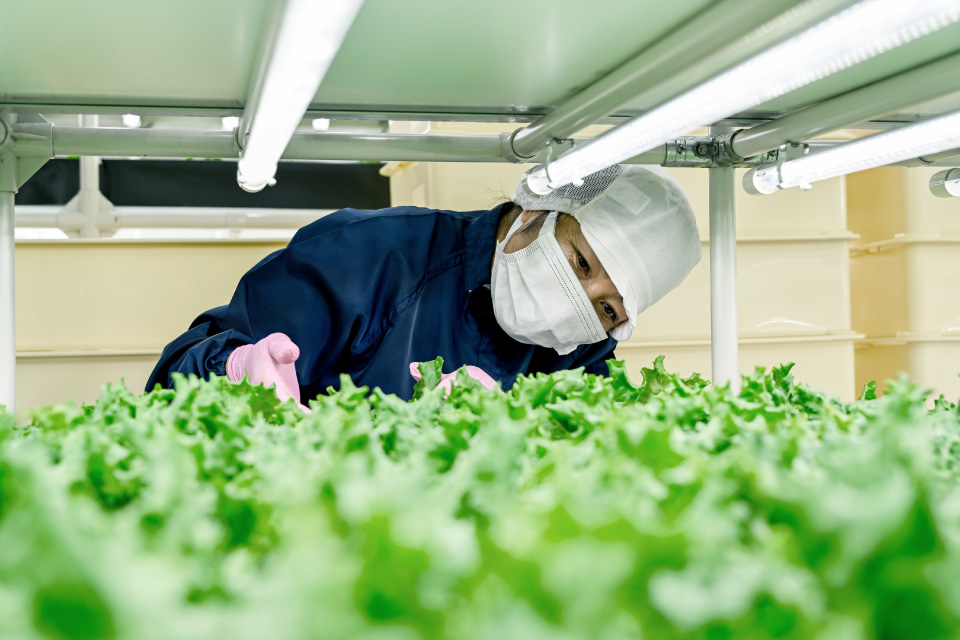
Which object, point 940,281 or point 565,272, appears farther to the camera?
point 940,281

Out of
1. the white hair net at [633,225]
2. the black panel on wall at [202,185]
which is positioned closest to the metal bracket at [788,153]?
the white hair net at [633,225]

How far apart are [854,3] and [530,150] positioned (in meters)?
0.78

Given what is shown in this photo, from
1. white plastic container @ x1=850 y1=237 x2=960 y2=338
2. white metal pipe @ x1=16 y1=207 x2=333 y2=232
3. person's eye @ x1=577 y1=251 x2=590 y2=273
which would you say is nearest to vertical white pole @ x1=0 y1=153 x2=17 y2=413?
person's eye @ x1=577 y1=251 x2=590 y2=273

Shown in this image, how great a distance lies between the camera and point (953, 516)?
29cm

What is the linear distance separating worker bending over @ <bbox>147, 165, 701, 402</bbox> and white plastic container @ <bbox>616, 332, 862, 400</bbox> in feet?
2.09

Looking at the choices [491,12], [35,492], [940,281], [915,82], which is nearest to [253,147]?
[491,12]

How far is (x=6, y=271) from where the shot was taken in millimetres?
1341

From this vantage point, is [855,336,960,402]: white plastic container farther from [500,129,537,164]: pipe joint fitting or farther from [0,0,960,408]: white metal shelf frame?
[500,129,537,164]: pipe joint fitting

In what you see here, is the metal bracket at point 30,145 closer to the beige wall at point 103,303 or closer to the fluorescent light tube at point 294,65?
the fluorescent light tube at point 294,65

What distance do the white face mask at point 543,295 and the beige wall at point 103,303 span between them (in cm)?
93

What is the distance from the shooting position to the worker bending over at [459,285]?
5.35ft

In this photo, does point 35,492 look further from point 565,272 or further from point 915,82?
point 565,272

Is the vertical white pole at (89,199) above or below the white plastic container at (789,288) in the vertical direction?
above

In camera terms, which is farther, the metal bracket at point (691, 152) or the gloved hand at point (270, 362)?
the metal bracket at point (691, 152)
